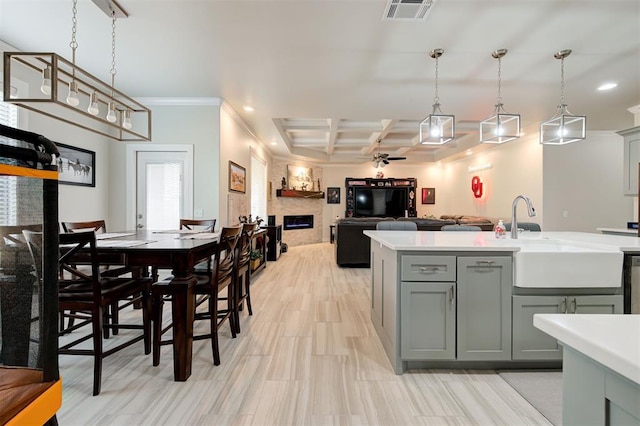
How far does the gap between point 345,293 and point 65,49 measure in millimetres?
4285

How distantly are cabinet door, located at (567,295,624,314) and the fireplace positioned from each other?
733cm

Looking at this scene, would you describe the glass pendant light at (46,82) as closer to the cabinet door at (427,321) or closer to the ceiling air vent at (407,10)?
the ceiling air vent at (407,10)

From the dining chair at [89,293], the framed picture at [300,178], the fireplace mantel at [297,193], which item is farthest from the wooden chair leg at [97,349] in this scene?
the framed picture at [300,178]

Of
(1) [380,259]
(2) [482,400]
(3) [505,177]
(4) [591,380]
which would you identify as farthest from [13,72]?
(3) [505,177]

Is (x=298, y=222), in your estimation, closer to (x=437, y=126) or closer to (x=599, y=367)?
(x=437, y=126)

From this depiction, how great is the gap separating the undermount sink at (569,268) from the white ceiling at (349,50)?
1.97 metres

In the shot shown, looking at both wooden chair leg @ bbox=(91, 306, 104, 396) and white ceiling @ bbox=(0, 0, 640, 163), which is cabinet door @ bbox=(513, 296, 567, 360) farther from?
wooden chair leg @ bbox=(91, 306, 104, 396)

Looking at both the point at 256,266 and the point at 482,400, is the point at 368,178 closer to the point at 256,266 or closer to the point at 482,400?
the point at 256,266

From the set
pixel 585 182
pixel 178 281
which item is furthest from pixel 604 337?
pixel 585 182

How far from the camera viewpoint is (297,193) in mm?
8805

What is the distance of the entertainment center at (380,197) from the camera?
9758mm

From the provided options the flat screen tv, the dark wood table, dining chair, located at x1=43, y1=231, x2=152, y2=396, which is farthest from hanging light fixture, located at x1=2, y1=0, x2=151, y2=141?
the flat screen tv

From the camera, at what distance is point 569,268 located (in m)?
1.92

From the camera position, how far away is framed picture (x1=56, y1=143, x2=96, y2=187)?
346 cm
